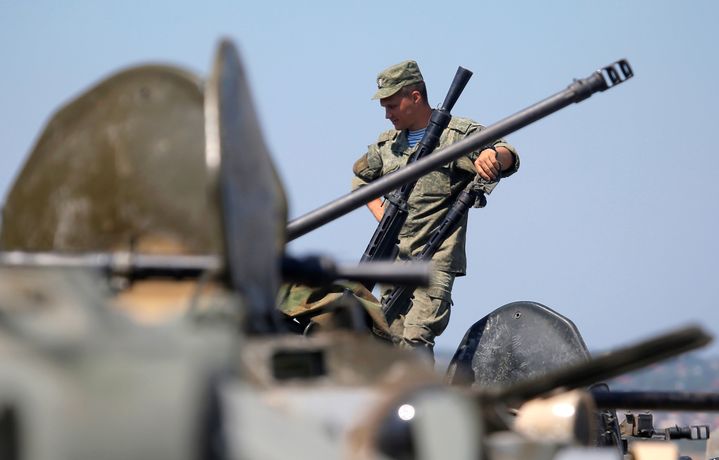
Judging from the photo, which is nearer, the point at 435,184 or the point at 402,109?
the point at 435,184

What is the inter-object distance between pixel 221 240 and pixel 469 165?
8326mm

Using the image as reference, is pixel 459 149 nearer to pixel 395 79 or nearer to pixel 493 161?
pixel 493 161

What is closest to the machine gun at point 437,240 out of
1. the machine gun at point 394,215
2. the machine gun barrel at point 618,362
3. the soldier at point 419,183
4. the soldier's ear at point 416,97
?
the soldier at point 419,183

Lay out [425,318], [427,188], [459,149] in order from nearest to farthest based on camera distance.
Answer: [459,149] → [425,318] → [427,188]

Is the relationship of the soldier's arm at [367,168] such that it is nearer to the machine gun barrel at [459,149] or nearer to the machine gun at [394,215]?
the machine gun at [394,215]

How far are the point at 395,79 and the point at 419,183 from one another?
86 centimetres

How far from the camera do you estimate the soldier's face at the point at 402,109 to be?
12.7m

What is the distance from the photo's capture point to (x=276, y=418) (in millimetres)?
3031

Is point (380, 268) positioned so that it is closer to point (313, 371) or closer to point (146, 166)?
point (146, 166)

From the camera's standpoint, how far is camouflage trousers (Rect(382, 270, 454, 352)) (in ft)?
39.1

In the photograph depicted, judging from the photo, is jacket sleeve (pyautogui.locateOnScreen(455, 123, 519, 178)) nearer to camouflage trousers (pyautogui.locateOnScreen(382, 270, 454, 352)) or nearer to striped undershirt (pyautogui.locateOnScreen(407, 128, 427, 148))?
striped undershirt (pyautogui.locateOnScreen(407, 128, 427, 148))

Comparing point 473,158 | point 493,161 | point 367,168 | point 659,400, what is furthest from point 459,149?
point 367,168

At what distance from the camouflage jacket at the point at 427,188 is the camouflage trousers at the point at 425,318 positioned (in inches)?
13.8

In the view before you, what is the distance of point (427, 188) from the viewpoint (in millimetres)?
12516
